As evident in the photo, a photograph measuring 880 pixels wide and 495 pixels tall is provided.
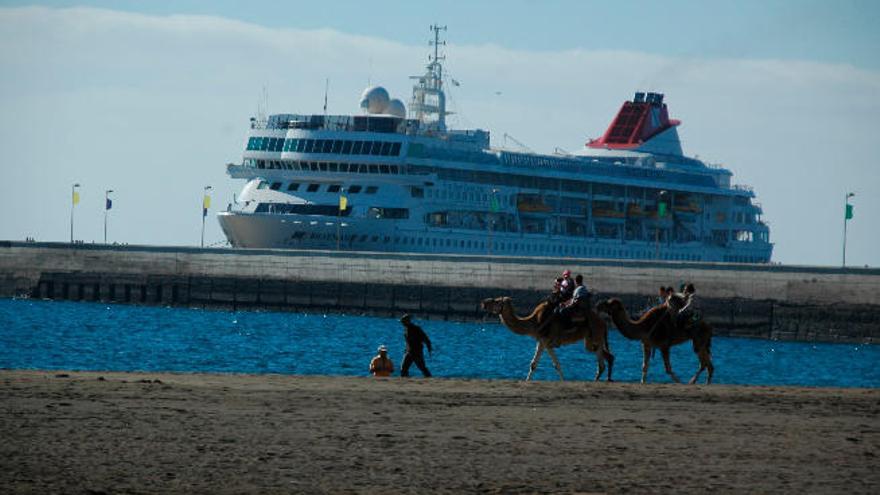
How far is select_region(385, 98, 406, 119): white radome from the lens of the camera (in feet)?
320

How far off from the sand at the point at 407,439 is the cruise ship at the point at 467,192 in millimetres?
65657

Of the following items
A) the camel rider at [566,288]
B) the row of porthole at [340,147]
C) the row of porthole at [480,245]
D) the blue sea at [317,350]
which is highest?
the row of porthole at [340,147]

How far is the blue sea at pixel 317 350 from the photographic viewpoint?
137ft

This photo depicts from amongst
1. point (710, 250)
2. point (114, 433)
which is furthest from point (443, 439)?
point (710, 250)

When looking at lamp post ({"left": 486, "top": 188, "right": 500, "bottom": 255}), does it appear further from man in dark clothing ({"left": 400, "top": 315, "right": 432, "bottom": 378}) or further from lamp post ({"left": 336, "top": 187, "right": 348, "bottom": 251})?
man in dark clothing ({"left": 400, "top": 315, "right": 432, "bottom": 378})

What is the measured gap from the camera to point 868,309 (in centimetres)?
6738

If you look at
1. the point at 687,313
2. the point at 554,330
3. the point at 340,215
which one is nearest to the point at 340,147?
the point at 340,215

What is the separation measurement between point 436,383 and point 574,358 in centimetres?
2540

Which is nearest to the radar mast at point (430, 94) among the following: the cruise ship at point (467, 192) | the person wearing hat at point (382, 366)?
the cruise ship at point (467, 192)

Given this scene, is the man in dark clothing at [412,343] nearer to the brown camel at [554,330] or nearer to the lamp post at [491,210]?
the brown camel at [554,330]

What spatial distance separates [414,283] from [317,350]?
2770 cm

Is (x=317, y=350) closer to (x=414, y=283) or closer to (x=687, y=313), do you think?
(x=687, y=313)

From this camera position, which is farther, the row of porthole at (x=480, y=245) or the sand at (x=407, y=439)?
the row of porthole at (x=480, y=245)

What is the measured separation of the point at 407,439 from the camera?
1858 centimetres
